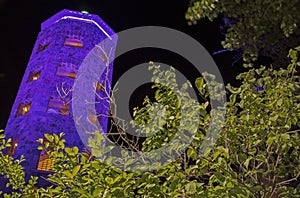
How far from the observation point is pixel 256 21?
16.2ft

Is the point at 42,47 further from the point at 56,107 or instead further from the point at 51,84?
the point at 56,107

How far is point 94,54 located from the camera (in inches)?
1035

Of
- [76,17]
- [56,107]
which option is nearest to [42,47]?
[76,17]

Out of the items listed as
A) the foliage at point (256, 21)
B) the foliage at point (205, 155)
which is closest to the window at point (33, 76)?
the foliage at point (256, 21)

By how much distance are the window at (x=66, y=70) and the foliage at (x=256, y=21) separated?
2018 cm

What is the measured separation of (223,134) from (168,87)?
3.03 feet

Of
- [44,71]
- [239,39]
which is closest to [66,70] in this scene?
[44,71]

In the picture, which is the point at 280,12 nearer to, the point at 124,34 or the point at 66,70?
the point at 66,70

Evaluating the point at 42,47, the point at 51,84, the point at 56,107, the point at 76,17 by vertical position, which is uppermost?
the point at 76,17

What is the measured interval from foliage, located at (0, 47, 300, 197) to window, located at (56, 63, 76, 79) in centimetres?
2109

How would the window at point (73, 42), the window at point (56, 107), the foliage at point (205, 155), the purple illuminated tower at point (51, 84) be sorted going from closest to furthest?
the foliage at point (205, 155) < the purple illuminated tower at point (51, 84) < the window at point (56, 107) < the window at point (73, 42)

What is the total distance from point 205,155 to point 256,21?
2612 mm

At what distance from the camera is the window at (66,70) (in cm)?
2461

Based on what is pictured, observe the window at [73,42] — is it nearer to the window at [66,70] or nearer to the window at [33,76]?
the window at [66,70]
